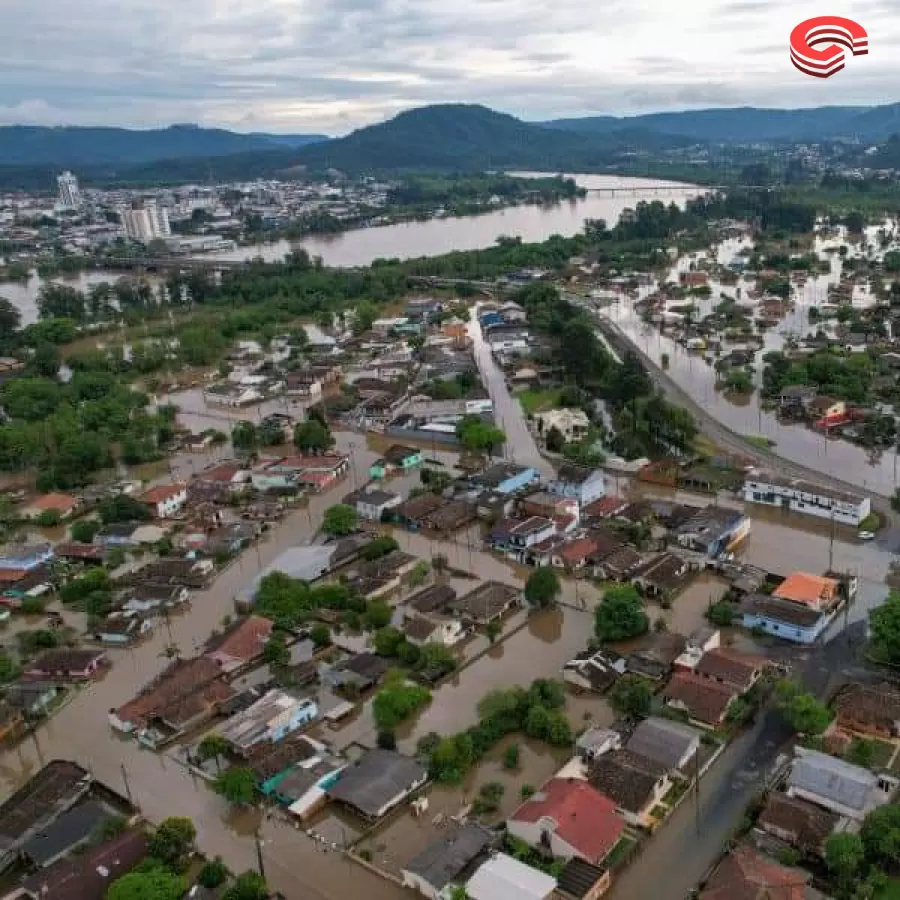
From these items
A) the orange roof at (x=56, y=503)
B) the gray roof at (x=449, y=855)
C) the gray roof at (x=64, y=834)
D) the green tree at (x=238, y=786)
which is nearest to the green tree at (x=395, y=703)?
the green tree at (x=238, y=786)

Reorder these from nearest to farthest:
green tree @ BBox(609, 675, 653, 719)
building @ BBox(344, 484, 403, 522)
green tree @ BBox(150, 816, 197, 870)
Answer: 1. green tree @ BBox(150, 816, 197, 870)
2. green tree @ BBox(609, 675, 653, 719)
3. building @ BBox(344, 484, 403, 522)

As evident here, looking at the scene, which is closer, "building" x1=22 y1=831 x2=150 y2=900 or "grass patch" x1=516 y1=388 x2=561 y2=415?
"building" x1=22 y1=831 x2=150 y2=900

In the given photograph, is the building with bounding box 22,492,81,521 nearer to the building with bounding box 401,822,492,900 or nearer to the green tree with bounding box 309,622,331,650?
the green tree with bounding box 309,622,331,650

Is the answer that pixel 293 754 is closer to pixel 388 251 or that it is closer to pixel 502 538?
pixel 502 538

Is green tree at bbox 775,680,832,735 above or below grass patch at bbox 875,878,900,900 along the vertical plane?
above

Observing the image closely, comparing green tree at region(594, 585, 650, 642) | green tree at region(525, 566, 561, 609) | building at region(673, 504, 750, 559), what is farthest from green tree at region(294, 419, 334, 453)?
green tree at region(594, 585, 650, 642)

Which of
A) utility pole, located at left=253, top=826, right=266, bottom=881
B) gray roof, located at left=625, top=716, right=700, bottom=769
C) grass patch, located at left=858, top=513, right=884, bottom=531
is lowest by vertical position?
utility pole, located at left=253, top=826, right=266, bottom=881
